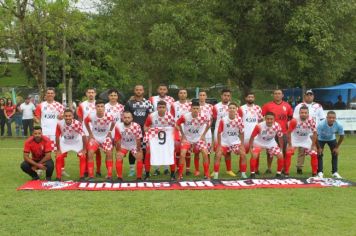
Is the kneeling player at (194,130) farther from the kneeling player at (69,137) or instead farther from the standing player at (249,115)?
the kneeling player at (69,137)

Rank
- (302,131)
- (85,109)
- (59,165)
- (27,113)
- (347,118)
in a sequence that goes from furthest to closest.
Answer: (347,118)
(27,113)
(85,109)
(302,131)
(59,165)

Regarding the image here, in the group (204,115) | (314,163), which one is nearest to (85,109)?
(204,115)

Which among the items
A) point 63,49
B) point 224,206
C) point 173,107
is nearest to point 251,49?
point 63,49

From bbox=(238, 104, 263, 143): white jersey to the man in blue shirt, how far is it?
53.9 inches

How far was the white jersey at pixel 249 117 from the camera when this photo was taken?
10.7 m

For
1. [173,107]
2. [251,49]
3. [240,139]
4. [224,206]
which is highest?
[251,49]

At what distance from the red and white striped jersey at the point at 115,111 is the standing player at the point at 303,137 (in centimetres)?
355

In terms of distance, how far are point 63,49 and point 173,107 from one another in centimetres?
1287

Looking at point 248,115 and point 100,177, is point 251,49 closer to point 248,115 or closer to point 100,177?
point 248,115

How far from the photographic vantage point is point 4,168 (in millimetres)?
11328

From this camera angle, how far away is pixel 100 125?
9.82m

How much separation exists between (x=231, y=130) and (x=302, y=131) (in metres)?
1.52

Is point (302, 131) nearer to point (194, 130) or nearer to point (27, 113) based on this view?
point (194, 130)

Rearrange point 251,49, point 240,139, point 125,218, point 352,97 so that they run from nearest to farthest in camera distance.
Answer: point 125,218 → point 240,139 → point 251,49 → point 352,97
